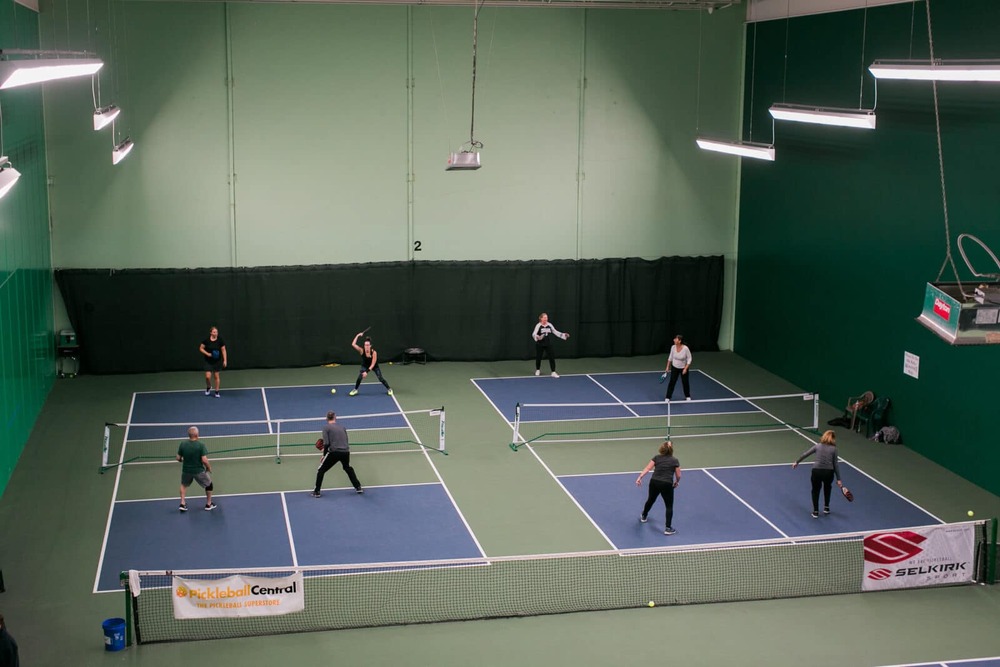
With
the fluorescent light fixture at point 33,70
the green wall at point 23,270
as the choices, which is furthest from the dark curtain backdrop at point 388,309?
the fluorescent light fixture at point 33,70

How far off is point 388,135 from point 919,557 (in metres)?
15.4

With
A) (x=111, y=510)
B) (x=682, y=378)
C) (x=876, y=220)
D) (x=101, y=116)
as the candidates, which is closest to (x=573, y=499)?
(x=682, y=378)

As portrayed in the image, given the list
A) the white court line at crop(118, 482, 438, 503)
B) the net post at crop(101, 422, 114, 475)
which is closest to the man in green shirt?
the white court line at crop(118, 482, 438, 503)

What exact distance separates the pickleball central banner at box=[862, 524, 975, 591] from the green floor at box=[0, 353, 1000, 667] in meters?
0.16

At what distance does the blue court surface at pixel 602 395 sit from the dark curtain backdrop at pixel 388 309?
1.96 metres

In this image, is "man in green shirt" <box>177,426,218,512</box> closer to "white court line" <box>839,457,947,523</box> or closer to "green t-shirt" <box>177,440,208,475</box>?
"green t-shirt" <box>177,440,208,475</box>

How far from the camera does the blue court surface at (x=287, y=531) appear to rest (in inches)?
601

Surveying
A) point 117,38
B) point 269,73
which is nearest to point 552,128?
point 269,73

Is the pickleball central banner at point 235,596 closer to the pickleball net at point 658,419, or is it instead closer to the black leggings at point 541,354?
the pickleball net at point 658,419

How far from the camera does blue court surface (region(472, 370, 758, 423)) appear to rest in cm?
2241

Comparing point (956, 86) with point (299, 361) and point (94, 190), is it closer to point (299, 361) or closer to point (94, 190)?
point (299, 361)

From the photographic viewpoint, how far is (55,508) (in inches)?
667

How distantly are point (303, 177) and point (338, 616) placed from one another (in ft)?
46.2

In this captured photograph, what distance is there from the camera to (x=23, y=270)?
20266mm
